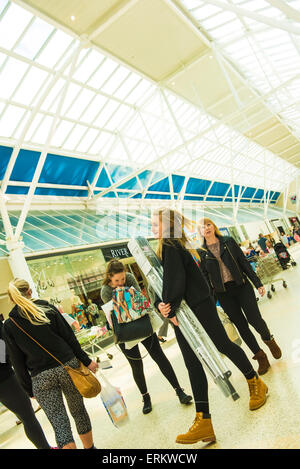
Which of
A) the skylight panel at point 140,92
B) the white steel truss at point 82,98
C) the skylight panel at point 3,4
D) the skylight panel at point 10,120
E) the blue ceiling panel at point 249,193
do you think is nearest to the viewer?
the skylight panel at point 3,4

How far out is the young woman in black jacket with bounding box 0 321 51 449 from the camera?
3025 mm

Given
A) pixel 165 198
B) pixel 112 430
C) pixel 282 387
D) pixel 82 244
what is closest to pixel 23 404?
pixel 112 430

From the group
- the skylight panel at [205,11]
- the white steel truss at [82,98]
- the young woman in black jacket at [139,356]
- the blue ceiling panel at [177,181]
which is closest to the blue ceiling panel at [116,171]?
the white steel truss at [82,98]

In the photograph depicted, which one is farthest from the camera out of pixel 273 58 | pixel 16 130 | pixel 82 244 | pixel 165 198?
pixel 165 198

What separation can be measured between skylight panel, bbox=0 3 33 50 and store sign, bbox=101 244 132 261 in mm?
8221

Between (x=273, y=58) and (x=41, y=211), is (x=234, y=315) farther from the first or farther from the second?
(x=273, y=58)

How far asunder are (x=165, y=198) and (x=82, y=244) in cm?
1205

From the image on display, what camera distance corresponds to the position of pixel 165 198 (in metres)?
24.0

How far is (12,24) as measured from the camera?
909cm

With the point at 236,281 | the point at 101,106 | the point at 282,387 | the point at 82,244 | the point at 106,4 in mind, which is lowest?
the point at 282,387

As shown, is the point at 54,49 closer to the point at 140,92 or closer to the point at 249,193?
the point at 140,92

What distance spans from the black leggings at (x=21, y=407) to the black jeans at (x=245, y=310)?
2408 millimetres

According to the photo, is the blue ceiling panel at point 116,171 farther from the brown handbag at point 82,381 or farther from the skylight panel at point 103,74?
the brown handbag at point 82,381

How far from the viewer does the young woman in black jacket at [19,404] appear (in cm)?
303
